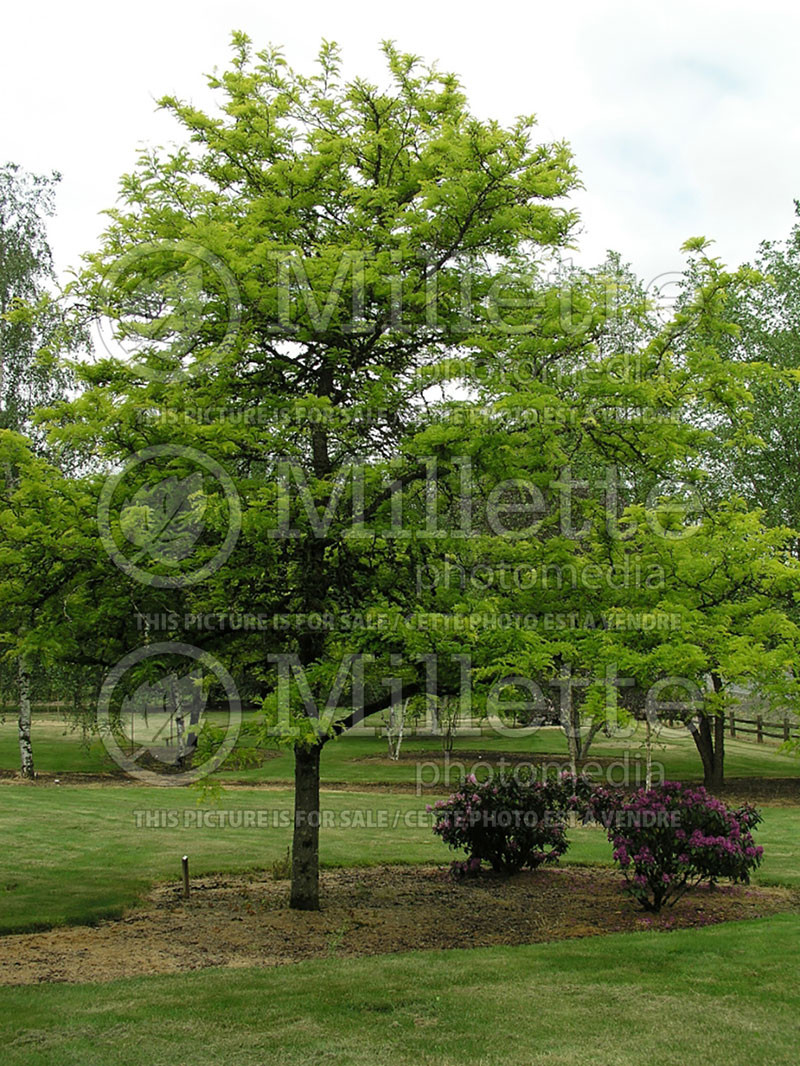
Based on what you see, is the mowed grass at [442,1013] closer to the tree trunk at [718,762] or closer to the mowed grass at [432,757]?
the mowed grass at [432,757]

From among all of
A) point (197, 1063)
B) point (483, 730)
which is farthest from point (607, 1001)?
point (483, 730)

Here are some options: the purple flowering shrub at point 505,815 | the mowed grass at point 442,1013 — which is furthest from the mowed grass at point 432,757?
the mowed grass at point 442,1013

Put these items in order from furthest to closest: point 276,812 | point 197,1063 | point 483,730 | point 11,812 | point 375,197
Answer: point 483,730, point 276,812, point 11,812, point 375,197, point 197,1063

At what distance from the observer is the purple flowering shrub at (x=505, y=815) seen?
14320 mm

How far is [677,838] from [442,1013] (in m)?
4.55

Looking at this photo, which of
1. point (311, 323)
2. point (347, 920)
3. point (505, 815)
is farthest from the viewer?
point (505, 815)

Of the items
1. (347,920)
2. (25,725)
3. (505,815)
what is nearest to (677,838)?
(505,815)

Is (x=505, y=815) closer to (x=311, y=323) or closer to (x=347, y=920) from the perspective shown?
(x=347, y=920)

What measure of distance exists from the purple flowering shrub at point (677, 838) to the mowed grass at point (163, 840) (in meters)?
4.25

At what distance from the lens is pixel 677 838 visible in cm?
1125

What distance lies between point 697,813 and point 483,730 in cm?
3683

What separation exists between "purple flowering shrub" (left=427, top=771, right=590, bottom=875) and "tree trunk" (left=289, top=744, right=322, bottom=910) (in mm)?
2683

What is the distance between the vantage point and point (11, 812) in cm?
2083

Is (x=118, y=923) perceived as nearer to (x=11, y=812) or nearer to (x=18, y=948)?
(x=18, y=948)
